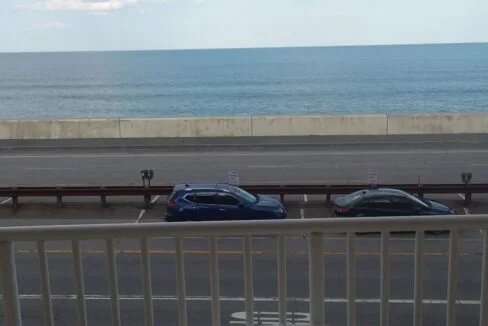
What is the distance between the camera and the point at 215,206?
15.7m

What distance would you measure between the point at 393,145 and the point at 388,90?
278 feet

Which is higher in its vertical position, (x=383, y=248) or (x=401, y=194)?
(x=383, y=248)

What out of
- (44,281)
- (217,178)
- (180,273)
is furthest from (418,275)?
(217,178)

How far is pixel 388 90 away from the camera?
110812 millimetres

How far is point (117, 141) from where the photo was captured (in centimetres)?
3112

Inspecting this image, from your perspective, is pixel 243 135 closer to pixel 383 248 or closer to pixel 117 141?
pixel 117 141

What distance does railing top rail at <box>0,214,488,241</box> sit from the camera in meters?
2.59

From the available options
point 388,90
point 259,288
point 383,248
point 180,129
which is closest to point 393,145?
point 180,129

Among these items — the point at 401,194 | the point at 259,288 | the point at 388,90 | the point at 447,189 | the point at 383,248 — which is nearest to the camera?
the point at 383,248

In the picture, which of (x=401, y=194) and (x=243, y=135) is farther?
(x=243, y=135)

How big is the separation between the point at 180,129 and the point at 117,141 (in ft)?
11.1

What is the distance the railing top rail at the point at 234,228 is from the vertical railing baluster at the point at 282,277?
0.29 ft

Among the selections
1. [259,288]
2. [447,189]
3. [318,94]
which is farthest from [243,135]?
[318,94]

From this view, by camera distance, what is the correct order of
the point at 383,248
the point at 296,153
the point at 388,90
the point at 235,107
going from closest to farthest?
the point at 383,248
the point at 296,153
the point at 235,107
the point at 388,90
